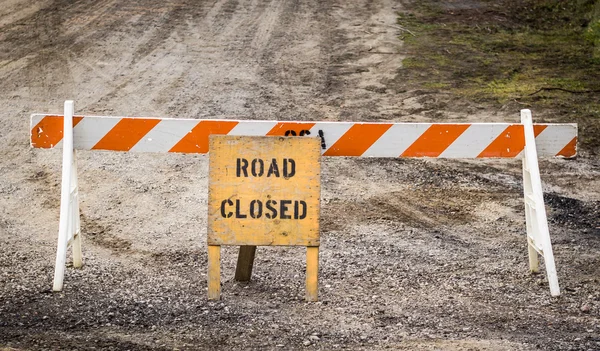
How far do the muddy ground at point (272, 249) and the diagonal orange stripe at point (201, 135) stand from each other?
3.66 feet

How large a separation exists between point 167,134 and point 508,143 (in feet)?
9.24

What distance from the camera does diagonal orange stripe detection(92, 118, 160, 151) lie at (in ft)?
23.4

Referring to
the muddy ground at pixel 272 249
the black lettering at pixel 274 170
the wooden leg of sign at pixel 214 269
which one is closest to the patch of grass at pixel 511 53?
the muddy ground at pixel 272 249

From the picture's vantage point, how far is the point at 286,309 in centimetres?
666

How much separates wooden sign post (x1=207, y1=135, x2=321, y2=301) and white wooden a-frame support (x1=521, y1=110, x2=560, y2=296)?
70.8 inches

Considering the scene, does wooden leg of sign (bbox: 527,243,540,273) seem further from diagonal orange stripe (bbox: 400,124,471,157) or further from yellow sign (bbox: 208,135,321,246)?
yellow sign (bbox: 208,135,321,246)

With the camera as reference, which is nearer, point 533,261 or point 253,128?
point 253,128

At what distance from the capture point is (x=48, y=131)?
23.8ft

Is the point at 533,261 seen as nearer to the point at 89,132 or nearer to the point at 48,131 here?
the point at 89,132

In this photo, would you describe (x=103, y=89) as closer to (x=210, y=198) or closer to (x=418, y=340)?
(x=210, y=198)

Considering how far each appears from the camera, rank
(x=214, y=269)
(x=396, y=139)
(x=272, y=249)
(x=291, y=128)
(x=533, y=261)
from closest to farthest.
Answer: (x=214, y=269), (x=291, y=128), (x=396, y=139), (x=533, y=261), (x=272, y=249)

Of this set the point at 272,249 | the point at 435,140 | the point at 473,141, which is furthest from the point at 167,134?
the point at 473,141

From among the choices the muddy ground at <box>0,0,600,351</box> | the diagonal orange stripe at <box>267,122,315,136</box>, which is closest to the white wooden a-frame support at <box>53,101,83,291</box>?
the muddy ground at <box>0,0,600,351</box>

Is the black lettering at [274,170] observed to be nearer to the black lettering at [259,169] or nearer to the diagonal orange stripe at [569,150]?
the black lettering at [259,169]
